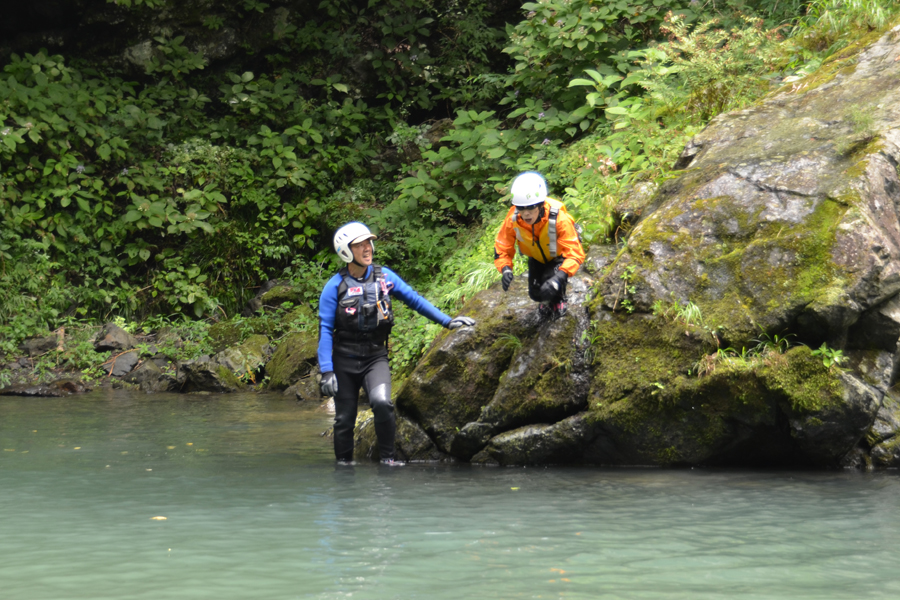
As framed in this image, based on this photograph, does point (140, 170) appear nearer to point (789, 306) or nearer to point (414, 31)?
point (414, 31)

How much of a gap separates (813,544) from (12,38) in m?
15.6

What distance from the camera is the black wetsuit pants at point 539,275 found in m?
6.79

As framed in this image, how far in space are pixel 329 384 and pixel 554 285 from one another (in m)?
1.91

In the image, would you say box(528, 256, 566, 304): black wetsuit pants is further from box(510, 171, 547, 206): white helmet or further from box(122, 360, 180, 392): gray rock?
box(122, 360, 180, 392): gray rock

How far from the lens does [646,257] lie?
668cm

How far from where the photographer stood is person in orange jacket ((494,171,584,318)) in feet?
21.4

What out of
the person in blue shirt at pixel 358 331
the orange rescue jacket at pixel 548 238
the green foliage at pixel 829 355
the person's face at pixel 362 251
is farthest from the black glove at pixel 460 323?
the green foliage at pixel 829 355

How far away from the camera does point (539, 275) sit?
693 cm

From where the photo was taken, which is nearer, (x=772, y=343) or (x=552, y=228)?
(x=772, y=343)

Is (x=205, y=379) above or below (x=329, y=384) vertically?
below

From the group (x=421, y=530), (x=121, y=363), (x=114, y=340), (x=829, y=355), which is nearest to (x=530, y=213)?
(x=829, y=355)

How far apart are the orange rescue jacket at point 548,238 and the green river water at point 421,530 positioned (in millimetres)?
1667

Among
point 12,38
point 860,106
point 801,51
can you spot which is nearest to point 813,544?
point 860,106

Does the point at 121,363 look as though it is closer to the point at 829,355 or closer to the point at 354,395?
the point at 354,395
